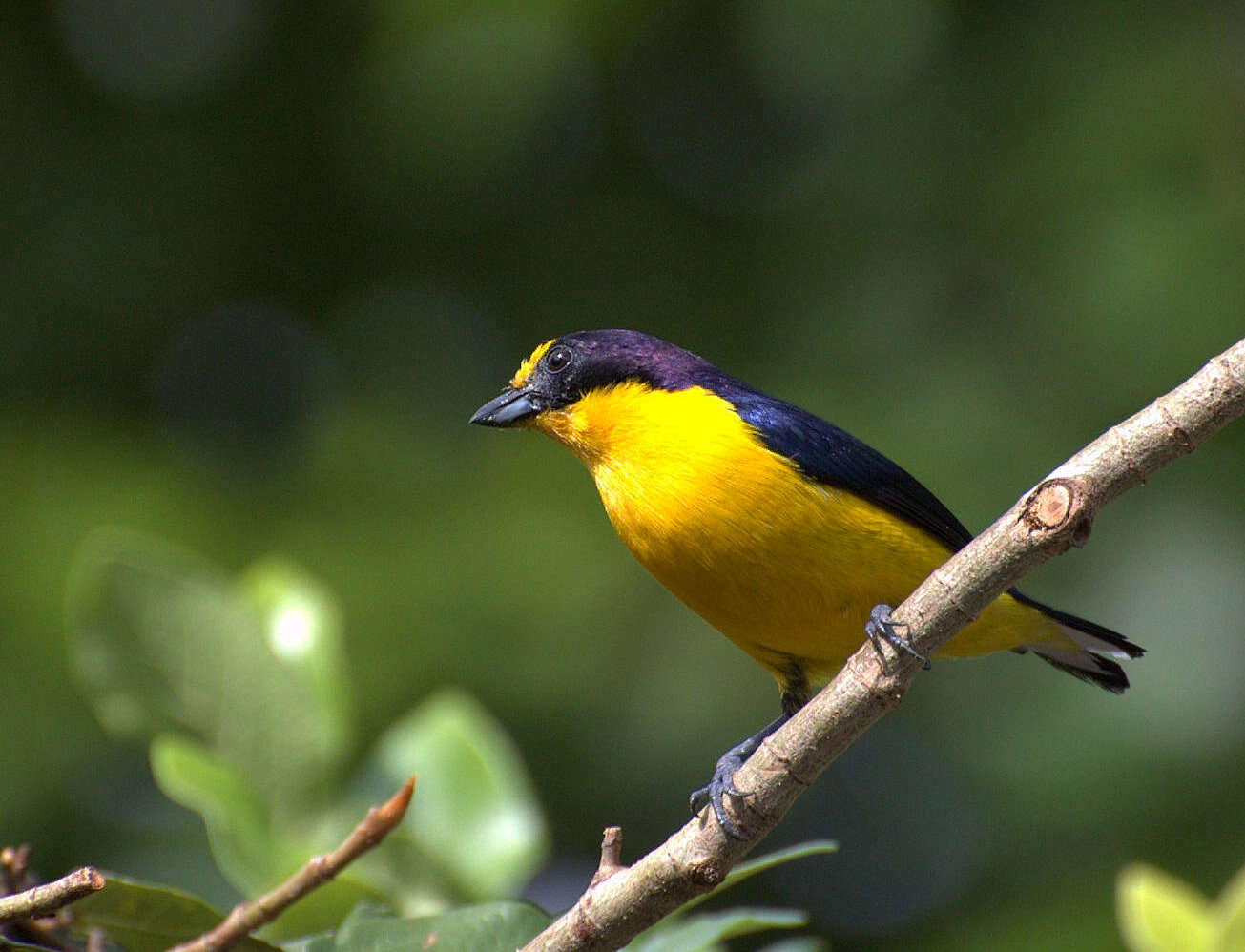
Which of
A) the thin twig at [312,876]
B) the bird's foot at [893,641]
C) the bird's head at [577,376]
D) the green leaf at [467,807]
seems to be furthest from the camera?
the bird's head at [577,376]

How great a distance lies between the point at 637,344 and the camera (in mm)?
3895

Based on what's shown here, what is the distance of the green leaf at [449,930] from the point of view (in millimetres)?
1797

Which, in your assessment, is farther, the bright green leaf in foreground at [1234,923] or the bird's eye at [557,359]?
the bird's eye at [557,359]

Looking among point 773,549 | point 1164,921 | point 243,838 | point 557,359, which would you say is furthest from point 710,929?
point 557,359

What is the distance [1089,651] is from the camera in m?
3.71

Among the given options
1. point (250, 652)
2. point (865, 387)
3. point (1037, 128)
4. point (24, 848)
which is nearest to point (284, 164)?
point (865, 387)

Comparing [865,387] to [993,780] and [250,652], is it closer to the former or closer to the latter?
[993,780]

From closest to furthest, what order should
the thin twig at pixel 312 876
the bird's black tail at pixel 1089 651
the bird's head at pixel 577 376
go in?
the thin twig at pixel 312 876 < the bird's black tail at pixel 1089 651 < the bird's head at pixel 577 376

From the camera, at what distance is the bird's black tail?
3.55 meters

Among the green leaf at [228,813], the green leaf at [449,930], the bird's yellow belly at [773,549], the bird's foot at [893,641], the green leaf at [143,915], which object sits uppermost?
the bird's yellow belly at [773,549]

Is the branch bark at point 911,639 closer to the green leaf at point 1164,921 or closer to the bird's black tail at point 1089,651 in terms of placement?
the green leaf at point 1164,921

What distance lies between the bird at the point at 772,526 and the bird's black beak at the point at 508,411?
5.8 inches

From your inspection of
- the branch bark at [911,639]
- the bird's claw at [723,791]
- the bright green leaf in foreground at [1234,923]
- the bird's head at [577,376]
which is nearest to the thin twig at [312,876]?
the branch bark at [911,639]

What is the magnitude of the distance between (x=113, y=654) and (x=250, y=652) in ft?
0.69
